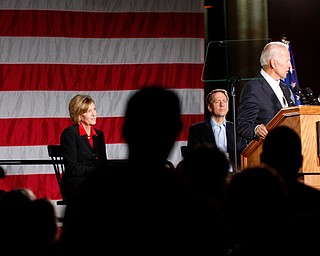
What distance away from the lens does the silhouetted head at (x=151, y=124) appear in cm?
135

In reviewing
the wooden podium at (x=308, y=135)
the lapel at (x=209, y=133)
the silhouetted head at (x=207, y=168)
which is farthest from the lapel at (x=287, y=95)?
the silhouetted head at (x=207, y=168)

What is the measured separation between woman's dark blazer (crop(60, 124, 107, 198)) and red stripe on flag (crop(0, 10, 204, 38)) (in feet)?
4.08

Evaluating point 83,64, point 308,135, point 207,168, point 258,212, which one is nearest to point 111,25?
point 83,64

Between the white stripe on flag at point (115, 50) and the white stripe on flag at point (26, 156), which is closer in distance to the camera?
the white stripe on flag at point (26, 156)

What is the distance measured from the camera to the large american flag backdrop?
5.83 meters

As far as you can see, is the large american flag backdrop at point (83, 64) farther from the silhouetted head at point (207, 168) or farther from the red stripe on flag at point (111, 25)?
the silhouetted head at point (207, 168)

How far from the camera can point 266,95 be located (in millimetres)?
4023

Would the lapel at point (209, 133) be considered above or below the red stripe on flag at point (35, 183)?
above

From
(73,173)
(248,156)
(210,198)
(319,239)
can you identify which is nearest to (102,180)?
(210,198)

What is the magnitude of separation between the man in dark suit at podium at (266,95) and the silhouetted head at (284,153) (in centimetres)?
231

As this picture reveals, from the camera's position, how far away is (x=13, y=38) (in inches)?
230

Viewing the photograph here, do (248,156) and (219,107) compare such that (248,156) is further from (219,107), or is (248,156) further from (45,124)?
(45,124)

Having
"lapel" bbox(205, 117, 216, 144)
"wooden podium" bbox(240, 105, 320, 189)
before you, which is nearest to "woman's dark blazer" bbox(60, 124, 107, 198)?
"lapel" bbox(205, 117, 216, 144)

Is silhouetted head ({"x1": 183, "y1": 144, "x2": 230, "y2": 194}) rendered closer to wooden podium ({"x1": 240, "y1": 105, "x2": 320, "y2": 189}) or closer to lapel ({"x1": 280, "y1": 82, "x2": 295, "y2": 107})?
wooden podium ({"x1": 240, "y1": 105, "x2": 320, "y2": 189})
